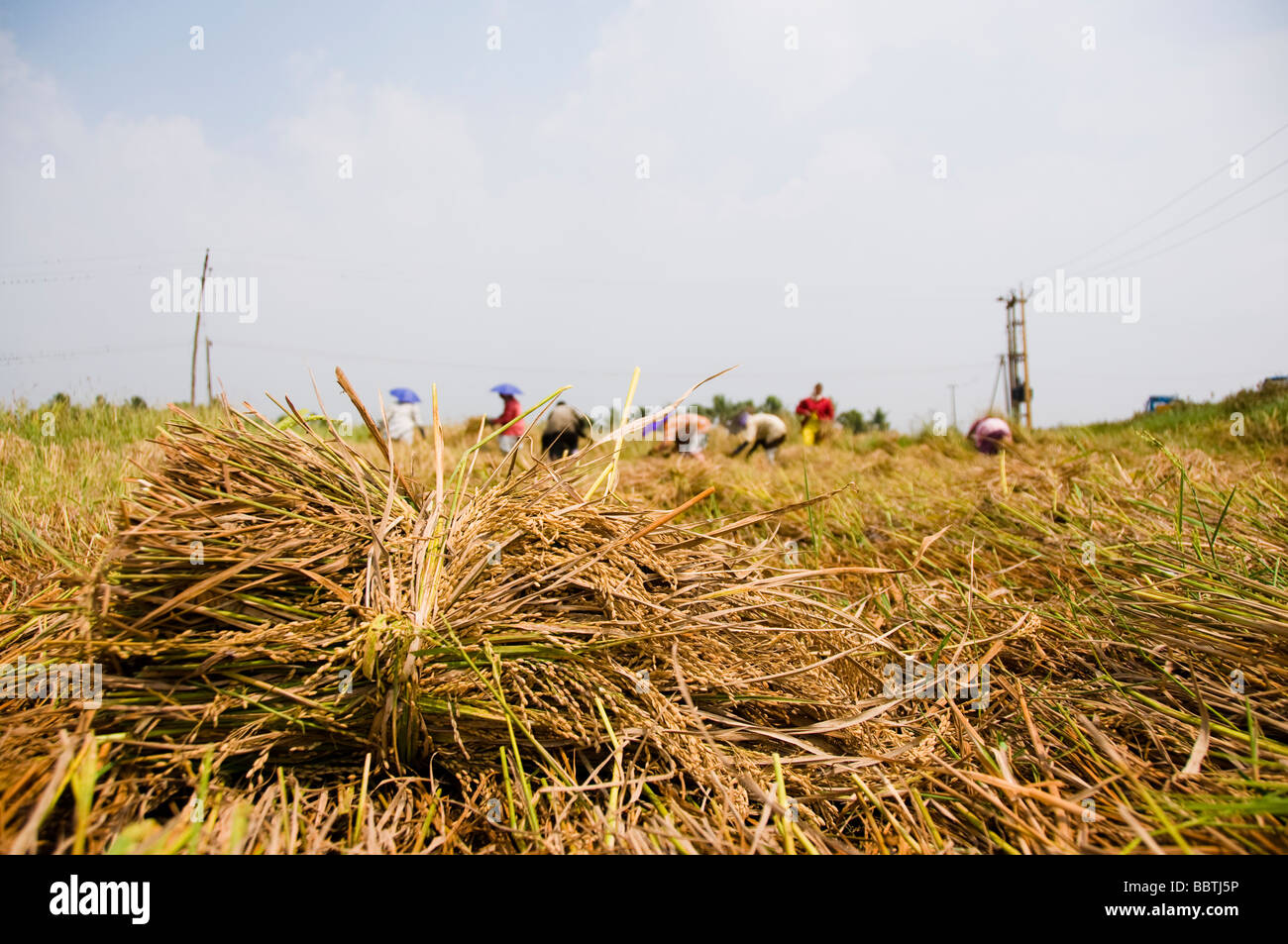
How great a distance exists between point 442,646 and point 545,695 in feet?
0.82

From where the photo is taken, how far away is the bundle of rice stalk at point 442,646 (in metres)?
1.08

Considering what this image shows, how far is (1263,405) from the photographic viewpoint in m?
9.17

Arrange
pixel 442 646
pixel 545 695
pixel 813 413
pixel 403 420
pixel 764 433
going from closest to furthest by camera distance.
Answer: pixel 442 646
pixel 545 695
pixel 403 420
pixel 764 433
pixel 813 413

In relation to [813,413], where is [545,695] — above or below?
below

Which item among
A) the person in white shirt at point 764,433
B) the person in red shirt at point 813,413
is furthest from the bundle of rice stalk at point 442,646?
the person in red shirt at point 813,413

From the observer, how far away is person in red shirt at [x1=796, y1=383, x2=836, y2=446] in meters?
13.1

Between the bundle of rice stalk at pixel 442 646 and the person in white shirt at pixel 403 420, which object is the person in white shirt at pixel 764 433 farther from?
the bundle of rice stalk at pixel 442 646

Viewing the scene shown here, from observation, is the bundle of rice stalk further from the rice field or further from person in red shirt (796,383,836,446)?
person in red shirt (796,383,836,446)

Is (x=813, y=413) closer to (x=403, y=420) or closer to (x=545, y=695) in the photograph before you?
(x=403, y=420)

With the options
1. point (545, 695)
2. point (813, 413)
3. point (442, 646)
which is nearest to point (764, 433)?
point (813, 413)

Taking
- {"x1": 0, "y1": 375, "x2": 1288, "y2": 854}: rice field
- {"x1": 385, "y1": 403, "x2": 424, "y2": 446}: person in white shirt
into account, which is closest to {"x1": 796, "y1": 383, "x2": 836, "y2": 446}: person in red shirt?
{"x1": 385, "y1": 403, "x2": 424, "y2": 446}: person in white shirt

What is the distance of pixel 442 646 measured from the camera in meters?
1.11

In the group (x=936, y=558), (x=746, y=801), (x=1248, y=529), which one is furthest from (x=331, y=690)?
(x=1248, y=529)

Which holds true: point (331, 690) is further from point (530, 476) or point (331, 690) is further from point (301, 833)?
point (530, 476)
